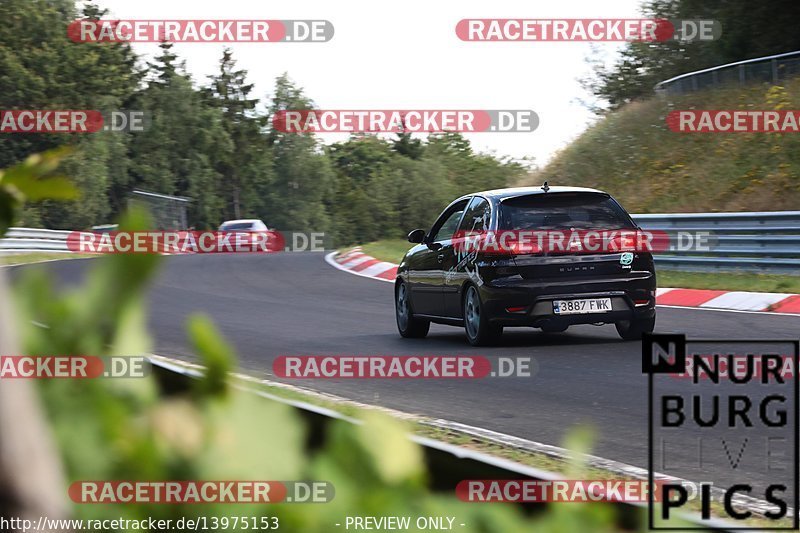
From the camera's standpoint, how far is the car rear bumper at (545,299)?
1134 centimetres

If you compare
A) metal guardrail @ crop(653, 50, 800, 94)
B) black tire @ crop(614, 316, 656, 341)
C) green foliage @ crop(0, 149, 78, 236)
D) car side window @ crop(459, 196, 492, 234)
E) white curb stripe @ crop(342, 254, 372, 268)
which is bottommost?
white curb stripe @ crop(342, 254, 372, 268)

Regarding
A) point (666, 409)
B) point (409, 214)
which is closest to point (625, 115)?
point (409, 214)

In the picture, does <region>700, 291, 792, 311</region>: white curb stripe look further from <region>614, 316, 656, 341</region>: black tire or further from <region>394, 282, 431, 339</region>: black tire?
<region>394, 282, 431, 339</region>: black tire

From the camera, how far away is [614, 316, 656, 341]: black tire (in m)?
11.8

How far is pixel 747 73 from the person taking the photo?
30688 millimetres

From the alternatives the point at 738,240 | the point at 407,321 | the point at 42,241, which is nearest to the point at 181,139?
the point at 42,241

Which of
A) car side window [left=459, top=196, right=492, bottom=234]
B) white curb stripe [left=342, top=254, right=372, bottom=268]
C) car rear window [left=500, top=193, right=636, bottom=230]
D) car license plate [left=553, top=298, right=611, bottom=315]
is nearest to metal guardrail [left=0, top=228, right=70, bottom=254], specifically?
white curb stripe [left=342, top=254, right=372, bottom=268]

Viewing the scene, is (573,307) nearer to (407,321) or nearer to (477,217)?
(477,217)

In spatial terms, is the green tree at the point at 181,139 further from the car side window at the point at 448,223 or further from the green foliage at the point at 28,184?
the green foliage at the point at 28,184

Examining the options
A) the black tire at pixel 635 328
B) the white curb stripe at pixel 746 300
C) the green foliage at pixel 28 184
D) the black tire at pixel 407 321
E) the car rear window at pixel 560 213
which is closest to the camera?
the green foliage at pixel 28 184

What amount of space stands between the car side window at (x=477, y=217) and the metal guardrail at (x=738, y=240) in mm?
6576

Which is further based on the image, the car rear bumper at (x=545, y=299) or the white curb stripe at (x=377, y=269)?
the white curb stripe at (x=377, y=269)

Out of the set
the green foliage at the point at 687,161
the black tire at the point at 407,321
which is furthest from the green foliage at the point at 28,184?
the green foliage at the point at 687,161

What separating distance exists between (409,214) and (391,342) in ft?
106
